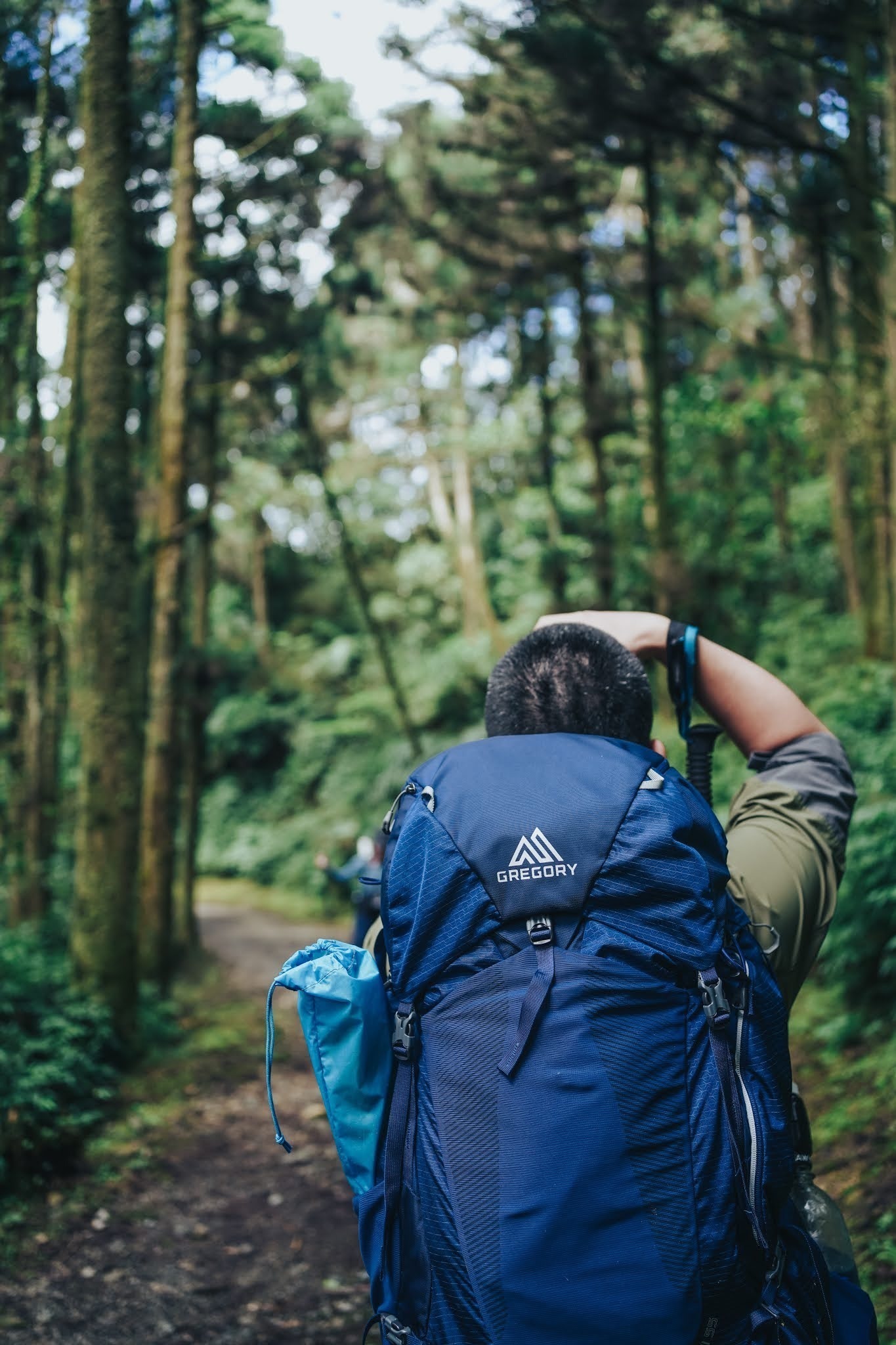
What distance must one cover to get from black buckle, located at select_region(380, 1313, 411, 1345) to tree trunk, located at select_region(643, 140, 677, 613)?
10.0 m

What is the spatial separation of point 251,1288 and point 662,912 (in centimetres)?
394

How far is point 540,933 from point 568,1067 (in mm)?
196

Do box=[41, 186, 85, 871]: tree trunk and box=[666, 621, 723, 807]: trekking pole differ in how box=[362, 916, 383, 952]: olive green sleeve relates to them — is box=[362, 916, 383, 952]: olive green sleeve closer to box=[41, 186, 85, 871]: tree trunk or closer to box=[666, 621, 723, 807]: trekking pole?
box=[666, 621, 723, 807]: trekking pole

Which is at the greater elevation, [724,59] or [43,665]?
[724,59]

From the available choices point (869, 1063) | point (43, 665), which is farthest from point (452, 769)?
point (43, 665)

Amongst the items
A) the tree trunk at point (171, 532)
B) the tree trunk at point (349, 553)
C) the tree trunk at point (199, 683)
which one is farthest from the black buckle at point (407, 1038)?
the tree trunk at point (349, 553)

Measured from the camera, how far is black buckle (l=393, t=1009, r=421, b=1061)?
1525mm

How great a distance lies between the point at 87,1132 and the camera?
5789mm

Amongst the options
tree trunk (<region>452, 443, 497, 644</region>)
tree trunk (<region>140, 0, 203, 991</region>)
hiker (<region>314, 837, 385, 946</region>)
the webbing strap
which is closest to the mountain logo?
the webbing strap

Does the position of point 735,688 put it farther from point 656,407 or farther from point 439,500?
point 439,500

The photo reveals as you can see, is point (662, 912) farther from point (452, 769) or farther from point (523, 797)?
point (452, 769)

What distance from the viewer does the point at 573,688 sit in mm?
1807

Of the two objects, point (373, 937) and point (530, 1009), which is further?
point (373, 937)

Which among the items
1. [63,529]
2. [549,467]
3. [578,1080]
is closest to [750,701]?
[578,1080]
